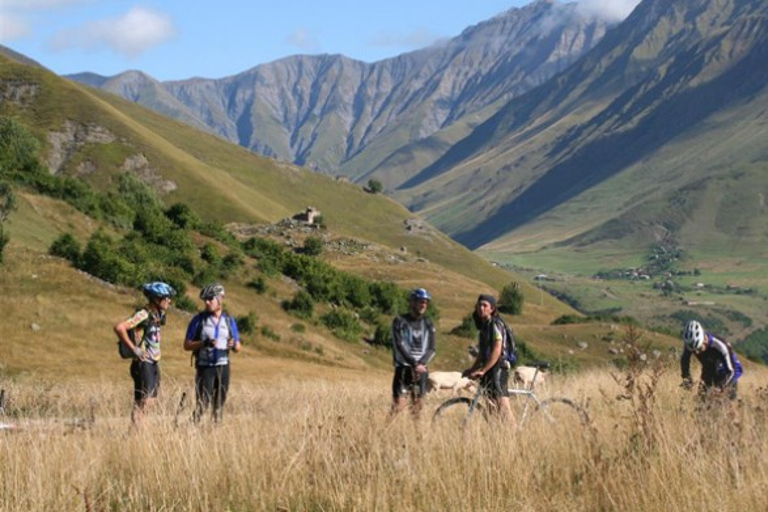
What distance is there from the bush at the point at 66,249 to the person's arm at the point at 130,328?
108ft

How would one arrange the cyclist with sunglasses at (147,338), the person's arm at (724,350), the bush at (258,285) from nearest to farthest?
the cyclist with sunglasses at (147,338), the person's arm at (724,350), the bush at (258,285)

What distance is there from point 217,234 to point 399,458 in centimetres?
5635

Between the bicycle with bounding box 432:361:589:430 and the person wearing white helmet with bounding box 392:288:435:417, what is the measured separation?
4.11ft

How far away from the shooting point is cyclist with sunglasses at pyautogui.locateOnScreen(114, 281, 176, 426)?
38.9 feet

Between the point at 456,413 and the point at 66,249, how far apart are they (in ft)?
120

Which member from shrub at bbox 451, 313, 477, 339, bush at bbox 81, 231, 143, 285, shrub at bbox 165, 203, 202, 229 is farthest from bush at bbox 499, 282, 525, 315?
bush at bbox 81, 231, 143, 285

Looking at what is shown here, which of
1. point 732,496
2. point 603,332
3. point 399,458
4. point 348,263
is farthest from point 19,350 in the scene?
point 348,263

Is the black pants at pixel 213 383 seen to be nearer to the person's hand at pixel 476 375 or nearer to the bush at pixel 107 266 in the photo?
the person's hand at pixel 476 375

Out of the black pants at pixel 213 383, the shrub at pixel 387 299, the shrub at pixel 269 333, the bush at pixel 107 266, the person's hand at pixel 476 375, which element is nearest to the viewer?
the person's hand at pixel 476 375

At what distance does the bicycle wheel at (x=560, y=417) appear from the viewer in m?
9.01

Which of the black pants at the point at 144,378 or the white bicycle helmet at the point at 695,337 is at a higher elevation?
the white bicycle helmet at the point at 695,337

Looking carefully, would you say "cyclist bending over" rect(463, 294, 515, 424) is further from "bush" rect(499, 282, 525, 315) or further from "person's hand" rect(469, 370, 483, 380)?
"bush" rect(499, 282, 525, 315)

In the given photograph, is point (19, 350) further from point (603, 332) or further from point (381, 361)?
point (603, 332)

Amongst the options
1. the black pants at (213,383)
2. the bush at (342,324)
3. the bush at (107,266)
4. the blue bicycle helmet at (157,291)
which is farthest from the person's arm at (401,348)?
the bush at (342,324)
